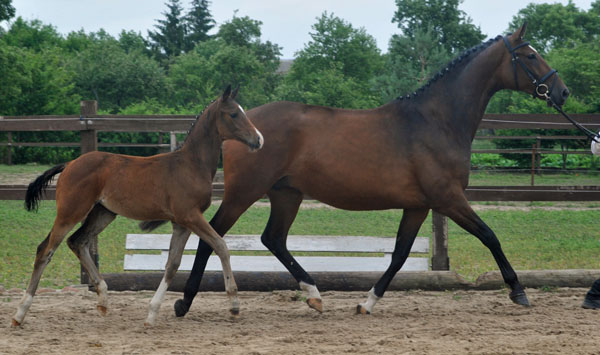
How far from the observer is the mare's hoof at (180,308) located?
5238 millimetres

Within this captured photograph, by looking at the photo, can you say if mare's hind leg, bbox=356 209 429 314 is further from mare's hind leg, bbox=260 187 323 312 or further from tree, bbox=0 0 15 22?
tree, bbox=0 0 15 22

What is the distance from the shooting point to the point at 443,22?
51.1 m

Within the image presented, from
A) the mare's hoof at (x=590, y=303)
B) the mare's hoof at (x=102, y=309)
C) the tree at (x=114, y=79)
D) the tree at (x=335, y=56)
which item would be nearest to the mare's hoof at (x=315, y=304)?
the mare's hoof at (x=102, y=309)

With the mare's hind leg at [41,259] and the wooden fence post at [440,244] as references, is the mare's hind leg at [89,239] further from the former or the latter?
the wooden fence post at [440,244]

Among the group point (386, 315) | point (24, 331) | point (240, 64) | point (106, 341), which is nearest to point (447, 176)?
point (386, 315)

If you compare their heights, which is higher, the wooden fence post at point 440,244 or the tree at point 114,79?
the tree at point 114,79

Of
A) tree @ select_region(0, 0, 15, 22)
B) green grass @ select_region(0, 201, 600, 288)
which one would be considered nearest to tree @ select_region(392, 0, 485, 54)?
tree @ select_region(0, 0, 15, 22)

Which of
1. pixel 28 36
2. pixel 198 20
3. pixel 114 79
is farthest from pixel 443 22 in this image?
pixel 28 36

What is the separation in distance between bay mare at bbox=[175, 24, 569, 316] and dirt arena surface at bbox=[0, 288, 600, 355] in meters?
0.33

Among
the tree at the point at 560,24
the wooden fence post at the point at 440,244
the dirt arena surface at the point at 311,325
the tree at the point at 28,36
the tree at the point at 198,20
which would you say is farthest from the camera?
the tree at the point at 198,20

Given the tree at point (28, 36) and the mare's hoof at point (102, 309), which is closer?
the mare's hoof at point (102, 309)

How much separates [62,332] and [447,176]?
312 centimetres

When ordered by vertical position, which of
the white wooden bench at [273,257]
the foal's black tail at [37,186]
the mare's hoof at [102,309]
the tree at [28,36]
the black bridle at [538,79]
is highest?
the tree at [28,36]

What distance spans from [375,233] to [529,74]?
5.24 m
